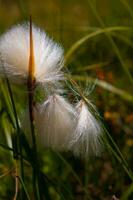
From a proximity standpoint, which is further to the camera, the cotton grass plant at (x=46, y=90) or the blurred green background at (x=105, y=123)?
the blurred green background at (x=105, y=123)

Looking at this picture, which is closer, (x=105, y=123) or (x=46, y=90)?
(x=46, y=90)

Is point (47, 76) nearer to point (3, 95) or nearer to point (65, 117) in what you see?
point (65, 117)

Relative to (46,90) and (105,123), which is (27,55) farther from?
(105,123)

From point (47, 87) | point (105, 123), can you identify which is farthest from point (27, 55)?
point (105, 123)

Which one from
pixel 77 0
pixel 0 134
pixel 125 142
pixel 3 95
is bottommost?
pixel 125 142

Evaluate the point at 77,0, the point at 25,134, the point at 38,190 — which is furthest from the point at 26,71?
the point at 77,0
